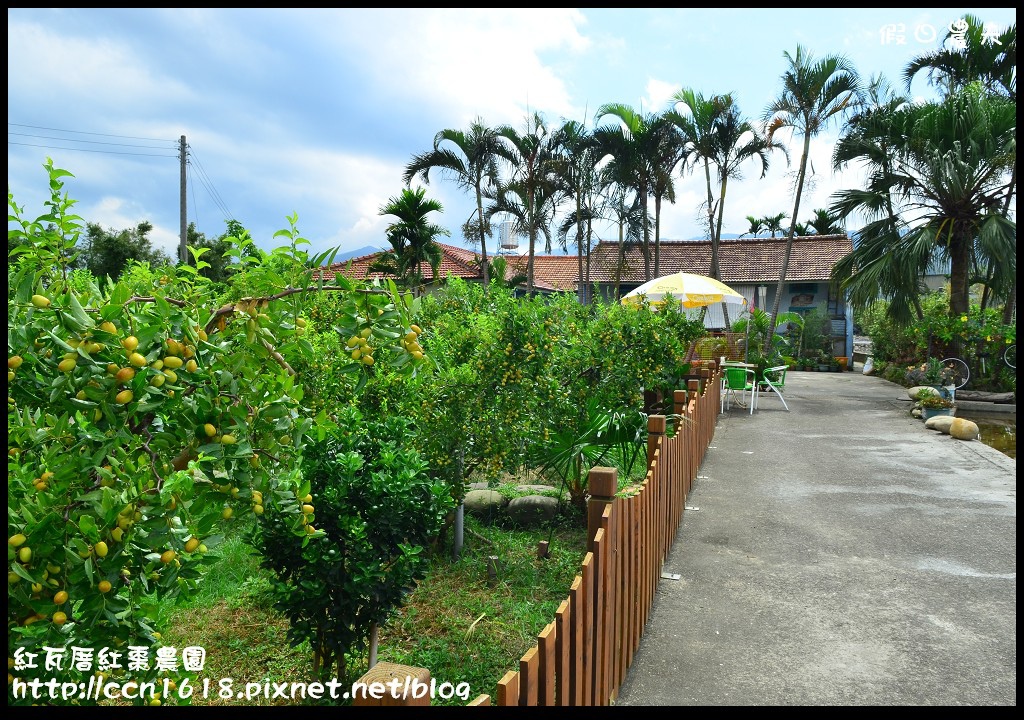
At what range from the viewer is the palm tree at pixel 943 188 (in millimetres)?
14133

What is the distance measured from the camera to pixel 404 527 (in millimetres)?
3244

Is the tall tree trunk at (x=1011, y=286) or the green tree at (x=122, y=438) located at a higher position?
the tall tree trunk at (x=1011, y=286)

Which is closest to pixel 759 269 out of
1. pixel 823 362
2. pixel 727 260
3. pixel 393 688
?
pixel 727 260

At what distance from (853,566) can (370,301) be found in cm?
437

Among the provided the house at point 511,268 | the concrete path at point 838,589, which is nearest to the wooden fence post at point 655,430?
the concrete path at point 838,589

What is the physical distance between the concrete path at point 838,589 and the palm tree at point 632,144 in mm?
17357

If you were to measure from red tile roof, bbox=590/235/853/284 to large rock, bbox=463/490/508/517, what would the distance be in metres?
22.7

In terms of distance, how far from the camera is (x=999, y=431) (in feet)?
38.5

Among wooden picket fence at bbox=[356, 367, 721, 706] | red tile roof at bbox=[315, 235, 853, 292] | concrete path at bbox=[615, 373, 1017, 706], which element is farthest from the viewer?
red tile roof at bbox=[315, 235, 853, 292]

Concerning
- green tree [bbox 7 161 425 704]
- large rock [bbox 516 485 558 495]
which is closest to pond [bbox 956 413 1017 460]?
large rock [bbox 516 485 558 495]

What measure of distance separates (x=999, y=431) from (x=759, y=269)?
1943cm

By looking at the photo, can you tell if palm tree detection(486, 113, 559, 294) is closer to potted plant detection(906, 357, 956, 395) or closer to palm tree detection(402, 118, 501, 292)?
palm tree detection(402, 118, 501, 292)

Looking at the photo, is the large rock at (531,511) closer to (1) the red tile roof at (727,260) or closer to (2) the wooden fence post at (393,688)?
(2) the wooden fence post at (393,688)

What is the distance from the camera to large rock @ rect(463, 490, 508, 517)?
20.0ft
